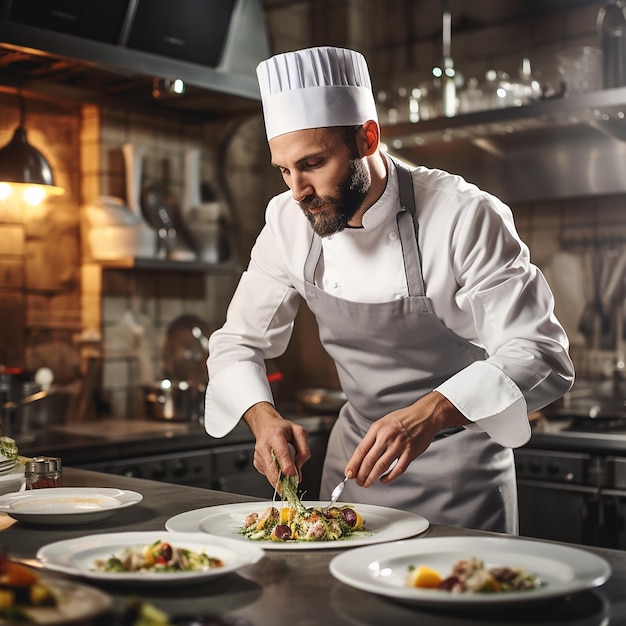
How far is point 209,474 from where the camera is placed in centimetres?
350

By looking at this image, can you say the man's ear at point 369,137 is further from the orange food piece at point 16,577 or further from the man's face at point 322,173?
the orange food piece at point 16,577

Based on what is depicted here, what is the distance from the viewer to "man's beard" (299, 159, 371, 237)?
199cm

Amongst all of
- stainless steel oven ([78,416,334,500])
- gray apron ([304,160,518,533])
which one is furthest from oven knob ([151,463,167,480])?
gray apron ([304,160,518,533])

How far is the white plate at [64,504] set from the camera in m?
1.55

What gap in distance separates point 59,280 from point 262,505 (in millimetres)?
2404

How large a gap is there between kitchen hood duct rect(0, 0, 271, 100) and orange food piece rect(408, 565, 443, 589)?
239 cm

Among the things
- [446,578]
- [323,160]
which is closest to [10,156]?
[323,160]

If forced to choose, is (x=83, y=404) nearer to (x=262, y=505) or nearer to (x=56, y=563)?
(x=262, y=505)

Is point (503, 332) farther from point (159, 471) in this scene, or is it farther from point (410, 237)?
point (159, 471)

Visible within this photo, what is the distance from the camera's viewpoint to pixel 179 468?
11.1 ft

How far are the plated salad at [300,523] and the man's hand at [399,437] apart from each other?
0.26 ft

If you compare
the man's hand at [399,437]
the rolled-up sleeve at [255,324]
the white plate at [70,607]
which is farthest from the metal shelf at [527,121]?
the white plate at [70,607]

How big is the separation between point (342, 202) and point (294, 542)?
2.65 feet

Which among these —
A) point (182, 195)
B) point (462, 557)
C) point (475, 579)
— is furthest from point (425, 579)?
point (182, 195)
